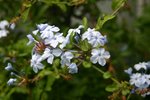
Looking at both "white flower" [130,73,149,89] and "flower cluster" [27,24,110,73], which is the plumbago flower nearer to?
"flower cluster" [27,24,110,73]

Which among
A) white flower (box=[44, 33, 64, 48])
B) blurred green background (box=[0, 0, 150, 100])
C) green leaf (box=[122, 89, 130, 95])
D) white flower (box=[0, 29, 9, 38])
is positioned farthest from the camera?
white flower (box=[0, 29, 9, 38])

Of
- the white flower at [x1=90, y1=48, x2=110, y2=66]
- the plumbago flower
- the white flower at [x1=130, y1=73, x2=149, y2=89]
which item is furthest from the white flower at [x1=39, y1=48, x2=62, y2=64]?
the white flower at [x1=130, y1=73, x2=149, y2=89]

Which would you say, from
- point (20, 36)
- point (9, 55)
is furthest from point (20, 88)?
point (20, 36)

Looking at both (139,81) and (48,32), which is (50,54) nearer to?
(48,32)

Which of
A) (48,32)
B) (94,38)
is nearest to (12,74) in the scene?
(48,32)

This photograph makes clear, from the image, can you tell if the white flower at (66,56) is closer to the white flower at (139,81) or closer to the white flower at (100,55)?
the white flower at (100,55)

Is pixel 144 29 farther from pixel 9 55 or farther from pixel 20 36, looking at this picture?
pixel 9 55
